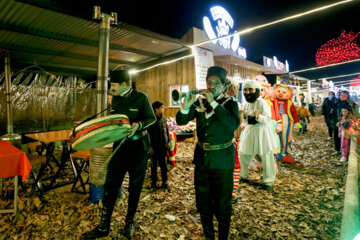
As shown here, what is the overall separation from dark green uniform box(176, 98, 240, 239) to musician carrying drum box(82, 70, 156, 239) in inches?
34.4

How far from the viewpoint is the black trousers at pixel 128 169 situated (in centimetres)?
282

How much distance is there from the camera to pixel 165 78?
12383mm

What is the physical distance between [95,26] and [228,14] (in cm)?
1007

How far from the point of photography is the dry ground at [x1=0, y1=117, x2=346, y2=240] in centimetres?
315

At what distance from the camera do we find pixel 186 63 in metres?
11.5

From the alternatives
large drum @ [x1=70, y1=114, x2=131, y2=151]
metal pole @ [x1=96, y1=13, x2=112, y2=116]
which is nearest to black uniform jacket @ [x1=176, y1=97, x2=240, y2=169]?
large drum @ [x1=70, y1=114, x2=131, y2=151]

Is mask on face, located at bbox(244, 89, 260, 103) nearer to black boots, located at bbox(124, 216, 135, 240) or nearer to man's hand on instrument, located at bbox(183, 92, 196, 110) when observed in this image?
man's hand on instrument, located at bbox(183, 92, 196, 110)

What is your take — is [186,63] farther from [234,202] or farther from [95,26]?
[234,202]

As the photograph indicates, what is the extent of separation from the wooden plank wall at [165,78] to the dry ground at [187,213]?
7.53 m

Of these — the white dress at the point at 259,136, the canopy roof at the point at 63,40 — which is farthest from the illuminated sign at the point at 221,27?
the white dress at the point at 259,136

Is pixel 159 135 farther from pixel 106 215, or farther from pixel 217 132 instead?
pixel 217 132

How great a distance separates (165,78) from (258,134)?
8879 millimetres

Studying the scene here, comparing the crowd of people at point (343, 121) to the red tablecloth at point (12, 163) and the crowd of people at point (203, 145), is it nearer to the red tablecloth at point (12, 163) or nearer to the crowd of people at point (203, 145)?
the crowd of people at point (203, 145)

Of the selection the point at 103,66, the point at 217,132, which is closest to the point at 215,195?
the point at 217,132
